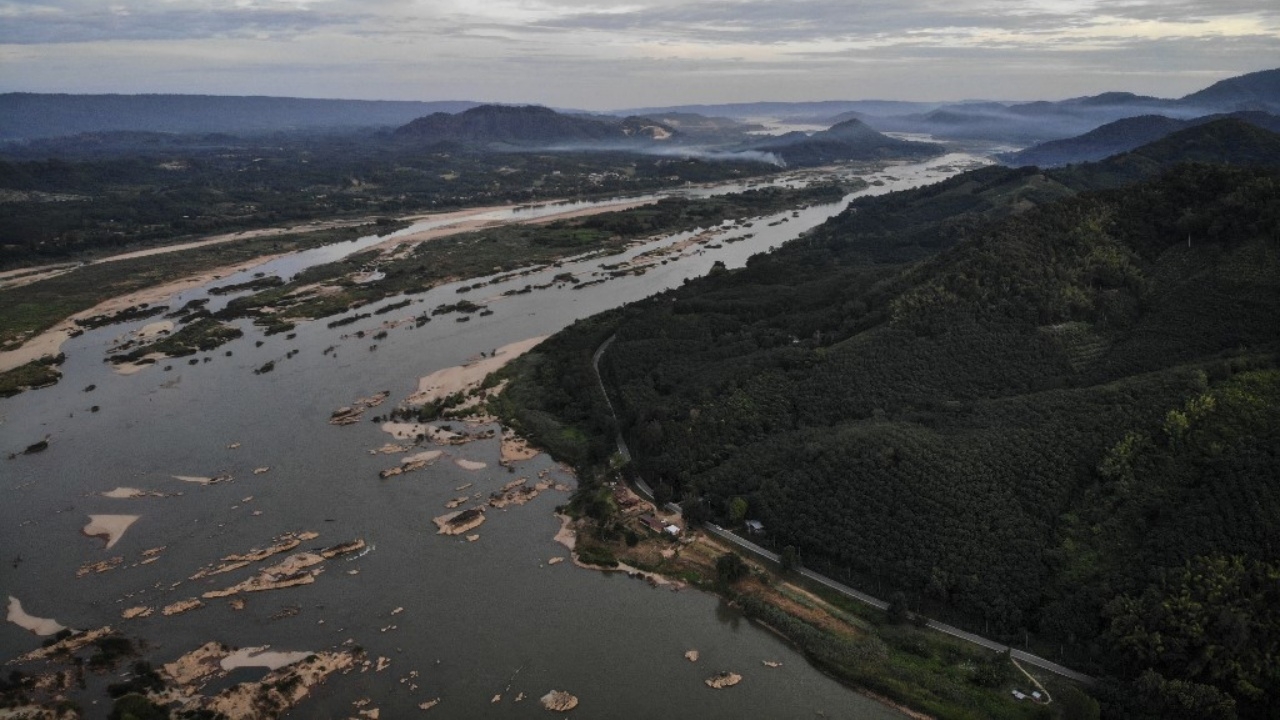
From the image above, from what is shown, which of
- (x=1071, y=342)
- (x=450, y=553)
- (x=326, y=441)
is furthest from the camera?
(x=326, y=441)

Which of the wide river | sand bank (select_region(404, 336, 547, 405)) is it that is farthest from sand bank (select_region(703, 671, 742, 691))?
sand bank (select_region(404, 336, 547, 405))

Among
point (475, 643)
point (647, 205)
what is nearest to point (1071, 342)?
point (475, 643)

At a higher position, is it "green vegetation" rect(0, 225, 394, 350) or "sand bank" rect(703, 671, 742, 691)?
"green vegetation" rect(0, 225, 394, 350)

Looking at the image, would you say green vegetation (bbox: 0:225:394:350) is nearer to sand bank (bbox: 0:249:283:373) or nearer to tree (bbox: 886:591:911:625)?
sand bank (bbox: 0:249:283:373)

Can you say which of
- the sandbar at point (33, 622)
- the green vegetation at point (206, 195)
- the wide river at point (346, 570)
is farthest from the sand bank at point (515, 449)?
the green vegetation at point (206, 195)

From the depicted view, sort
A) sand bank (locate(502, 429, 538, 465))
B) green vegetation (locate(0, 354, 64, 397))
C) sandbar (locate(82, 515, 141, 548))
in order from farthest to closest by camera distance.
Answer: green vegetation (locate(0, 354, 64, 397))
sand bank (locate(502, 429, 538, 465))
sandbar (locate(82, 515, 141, 548))

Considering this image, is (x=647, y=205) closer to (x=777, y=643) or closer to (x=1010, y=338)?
(x=1010, y=338)

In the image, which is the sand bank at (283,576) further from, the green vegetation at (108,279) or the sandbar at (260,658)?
the green vegetation at (108,279)
